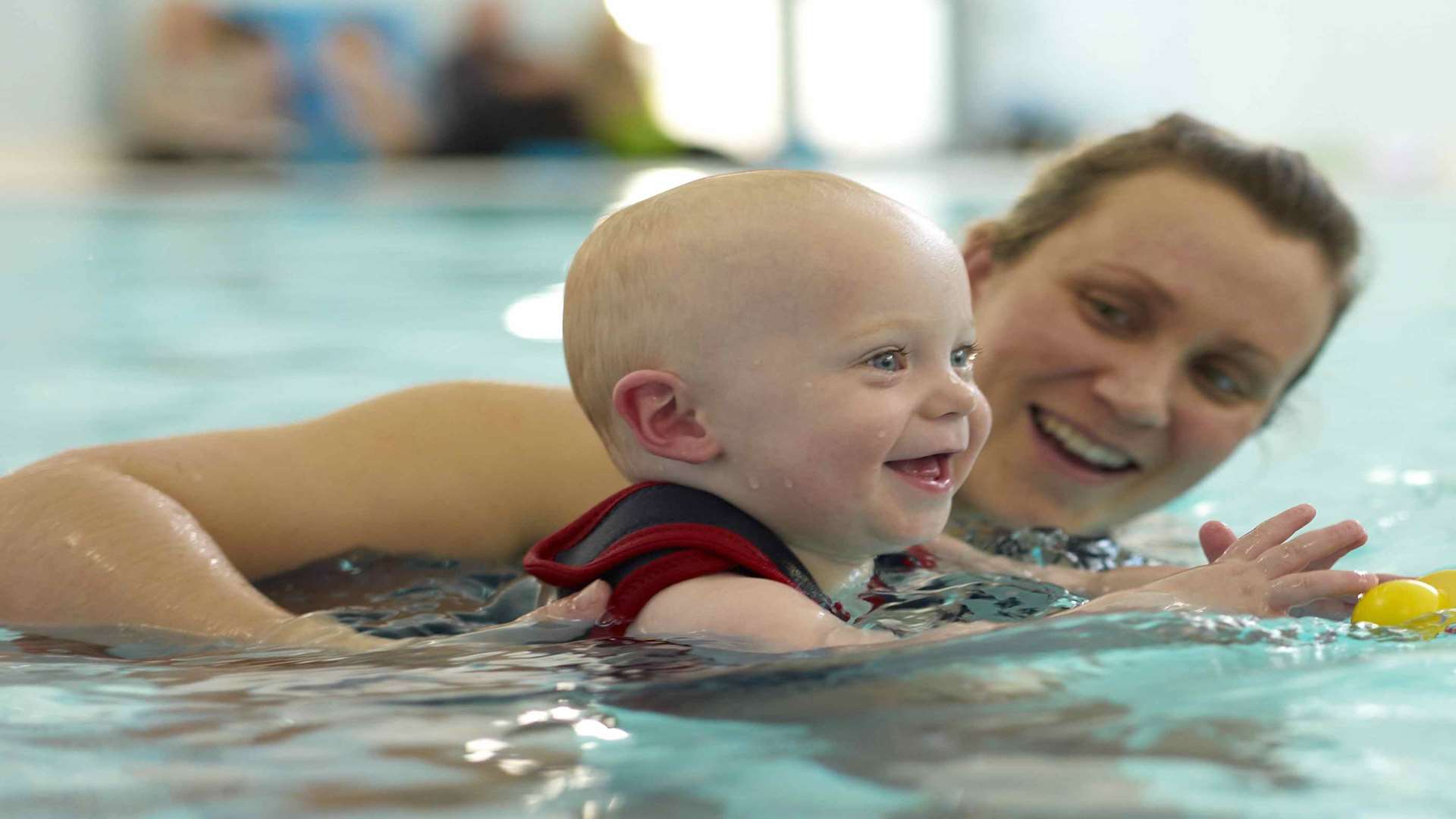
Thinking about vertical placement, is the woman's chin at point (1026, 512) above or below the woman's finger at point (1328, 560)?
above

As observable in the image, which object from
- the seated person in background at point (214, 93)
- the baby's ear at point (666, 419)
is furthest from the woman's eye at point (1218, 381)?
the seated person in background at point (214, 93)

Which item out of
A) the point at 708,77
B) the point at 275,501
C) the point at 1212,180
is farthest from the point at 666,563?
the point at 708,77

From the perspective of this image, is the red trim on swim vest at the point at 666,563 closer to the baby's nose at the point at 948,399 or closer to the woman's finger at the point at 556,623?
the woman's finger at the point at 556,623

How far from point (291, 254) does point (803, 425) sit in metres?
8.51

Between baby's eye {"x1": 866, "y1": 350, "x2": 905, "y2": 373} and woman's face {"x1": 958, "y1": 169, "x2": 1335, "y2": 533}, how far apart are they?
957 millimetres

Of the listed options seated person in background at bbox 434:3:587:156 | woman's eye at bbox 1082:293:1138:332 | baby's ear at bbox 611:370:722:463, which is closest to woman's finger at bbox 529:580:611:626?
baby's ear at bbox 611:370:722:463

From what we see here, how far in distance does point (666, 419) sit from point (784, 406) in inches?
6.0

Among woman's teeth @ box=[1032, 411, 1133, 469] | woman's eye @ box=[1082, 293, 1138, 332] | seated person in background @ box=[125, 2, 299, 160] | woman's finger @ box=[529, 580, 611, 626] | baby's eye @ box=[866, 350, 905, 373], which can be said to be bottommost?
woman's finger @ box=[529, 580, 611, 626]

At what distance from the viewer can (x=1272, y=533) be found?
1851 mm

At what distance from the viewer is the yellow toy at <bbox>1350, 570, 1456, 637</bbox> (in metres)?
1.89

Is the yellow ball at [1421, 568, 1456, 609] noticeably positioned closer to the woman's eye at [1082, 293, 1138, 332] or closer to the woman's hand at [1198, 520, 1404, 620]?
the woman's hand at [1198, 520, 1404, 620]

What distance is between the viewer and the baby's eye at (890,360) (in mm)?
1884

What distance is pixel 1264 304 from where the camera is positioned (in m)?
2.78

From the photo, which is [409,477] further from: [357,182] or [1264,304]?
[357,182]
